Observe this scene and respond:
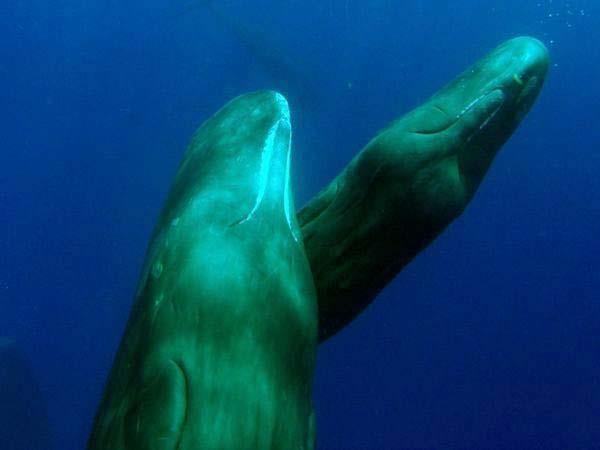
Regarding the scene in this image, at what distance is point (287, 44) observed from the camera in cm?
2322

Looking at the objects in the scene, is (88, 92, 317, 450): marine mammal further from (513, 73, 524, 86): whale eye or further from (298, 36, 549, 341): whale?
(513, 73, 524, 86): whale eye

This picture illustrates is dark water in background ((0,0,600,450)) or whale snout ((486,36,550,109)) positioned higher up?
dark water in background ((0,0,600,450))

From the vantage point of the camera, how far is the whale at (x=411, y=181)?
2801 millimetres

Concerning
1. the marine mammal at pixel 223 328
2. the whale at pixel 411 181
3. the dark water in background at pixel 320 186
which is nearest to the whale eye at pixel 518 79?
the whale at pixel 411 181

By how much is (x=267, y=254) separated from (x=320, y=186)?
54.7 feet

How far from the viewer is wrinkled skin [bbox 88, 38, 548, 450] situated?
1.72 metres

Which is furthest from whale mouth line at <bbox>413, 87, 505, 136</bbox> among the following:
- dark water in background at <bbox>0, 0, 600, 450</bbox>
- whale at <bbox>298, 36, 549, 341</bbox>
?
dark water in background at <bbox>0, 0, 600, 450</bbox>

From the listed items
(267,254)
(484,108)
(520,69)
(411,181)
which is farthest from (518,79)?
(267,254)

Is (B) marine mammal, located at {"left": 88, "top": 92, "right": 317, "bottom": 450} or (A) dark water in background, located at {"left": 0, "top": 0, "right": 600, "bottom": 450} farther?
(A) dark water in background, located at {"left": 0, "top": 0, "right": 600, "bottom": 450}

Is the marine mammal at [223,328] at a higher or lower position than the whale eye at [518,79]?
lower

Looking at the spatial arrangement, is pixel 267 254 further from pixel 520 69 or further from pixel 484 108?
pixel 520 69

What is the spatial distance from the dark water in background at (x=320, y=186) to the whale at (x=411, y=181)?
13.6 m

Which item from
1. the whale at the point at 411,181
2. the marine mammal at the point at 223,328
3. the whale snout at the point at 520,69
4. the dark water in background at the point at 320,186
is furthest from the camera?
the dark water in background at the point at 320,186

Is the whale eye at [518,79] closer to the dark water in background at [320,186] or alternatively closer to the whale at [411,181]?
the whale at [411,181]
